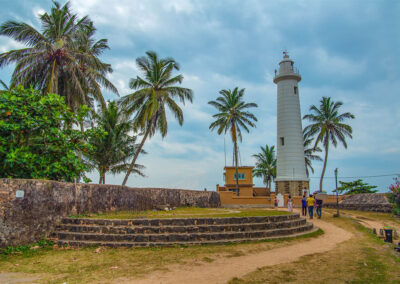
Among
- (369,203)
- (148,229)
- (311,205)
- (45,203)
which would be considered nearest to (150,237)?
(148,229)

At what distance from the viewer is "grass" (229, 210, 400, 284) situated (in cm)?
589

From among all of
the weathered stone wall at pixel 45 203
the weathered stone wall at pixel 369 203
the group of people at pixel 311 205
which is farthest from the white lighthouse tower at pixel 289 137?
the weathered stone wall at pixel 45 203

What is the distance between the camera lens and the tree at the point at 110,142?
2195 cm

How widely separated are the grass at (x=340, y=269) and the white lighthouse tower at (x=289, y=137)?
19694mm

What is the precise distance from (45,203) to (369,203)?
21751mm

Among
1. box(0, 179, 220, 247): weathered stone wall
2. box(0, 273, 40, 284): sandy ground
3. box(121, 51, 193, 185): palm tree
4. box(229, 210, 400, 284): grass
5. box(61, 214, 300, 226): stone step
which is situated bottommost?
box(229, 210, 400, 284): grass

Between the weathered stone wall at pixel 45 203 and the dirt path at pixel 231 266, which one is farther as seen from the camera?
the weathered stone wall at pixel 45 203

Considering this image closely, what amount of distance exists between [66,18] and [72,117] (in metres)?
8.75

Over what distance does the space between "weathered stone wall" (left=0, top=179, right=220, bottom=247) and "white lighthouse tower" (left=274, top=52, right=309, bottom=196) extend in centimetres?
1861

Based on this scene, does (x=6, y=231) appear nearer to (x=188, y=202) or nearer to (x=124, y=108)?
(x=188, y=202)

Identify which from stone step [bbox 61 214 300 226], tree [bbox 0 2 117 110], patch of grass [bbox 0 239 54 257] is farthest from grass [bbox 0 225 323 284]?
tree [bbox 0 2 117 110]

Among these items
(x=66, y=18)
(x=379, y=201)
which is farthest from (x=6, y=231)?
(x=379, y=201)

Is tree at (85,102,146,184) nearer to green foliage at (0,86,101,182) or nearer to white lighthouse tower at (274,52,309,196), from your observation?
green foliage at (0,86,101,182)

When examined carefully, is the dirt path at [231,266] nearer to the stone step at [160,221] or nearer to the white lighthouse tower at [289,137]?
the stone step at [160,221]
